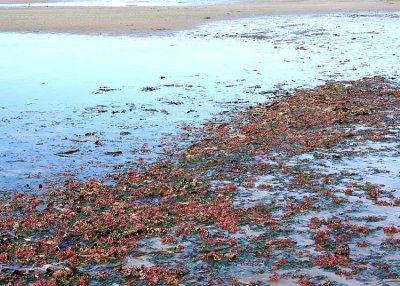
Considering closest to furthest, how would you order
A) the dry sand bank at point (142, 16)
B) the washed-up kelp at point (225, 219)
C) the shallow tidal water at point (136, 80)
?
the washed-up kelp at point (225, 219), the shallow tidal water at point (136, 80), the dry sand bank at point (142, 16)

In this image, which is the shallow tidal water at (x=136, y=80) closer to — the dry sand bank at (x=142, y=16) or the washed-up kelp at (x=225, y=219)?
the washed-up kelp at (x=225, y=219)

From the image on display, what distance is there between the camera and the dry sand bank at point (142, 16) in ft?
140

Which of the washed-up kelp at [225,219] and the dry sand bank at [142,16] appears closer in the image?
the washed-up kelp at [225,219]

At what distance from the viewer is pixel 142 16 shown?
5019 centimetres

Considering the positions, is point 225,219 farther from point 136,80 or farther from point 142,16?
point 142,16

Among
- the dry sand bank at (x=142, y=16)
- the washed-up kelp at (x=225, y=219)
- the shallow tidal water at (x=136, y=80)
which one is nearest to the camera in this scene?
the washed-up kelp at (x=225, y=219)

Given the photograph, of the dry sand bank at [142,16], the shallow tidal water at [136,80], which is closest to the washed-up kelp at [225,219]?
the shallow tidal water at [136,80]

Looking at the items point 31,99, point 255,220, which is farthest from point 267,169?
point 31,99

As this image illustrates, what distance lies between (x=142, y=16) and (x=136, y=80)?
28782 millimetres

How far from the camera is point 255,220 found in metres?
9.34

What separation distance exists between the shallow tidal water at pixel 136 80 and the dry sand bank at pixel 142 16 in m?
3.77

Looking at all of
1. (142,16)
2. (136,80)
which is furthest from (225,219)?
(142,16)

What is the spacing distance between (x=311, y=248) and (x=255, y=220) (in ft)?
4.08

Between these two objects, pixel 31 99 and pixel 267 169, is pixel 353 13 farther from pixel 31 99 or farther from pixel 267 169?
pixel 267 169
